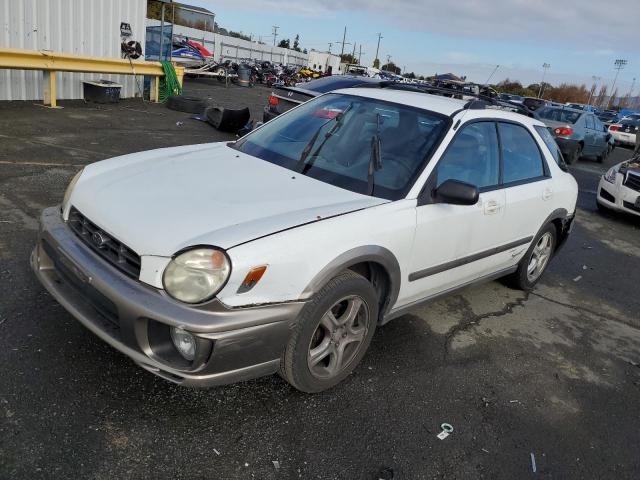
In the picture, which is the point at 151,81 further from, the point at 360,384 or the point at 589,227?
the point at 360,384

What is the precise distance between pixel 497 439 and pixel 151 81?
13.9 meters

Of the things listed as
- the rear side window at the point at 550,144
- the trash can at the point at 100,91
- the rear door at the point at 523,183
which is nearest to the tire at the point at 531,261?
the rear door at the point at 523,183

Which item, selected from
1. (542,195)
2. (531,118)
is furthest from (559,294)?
(531,118)

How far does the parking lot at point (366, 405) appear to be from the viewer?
245 cm

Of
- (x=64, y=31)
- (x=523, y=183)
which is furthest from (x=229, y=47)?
(x=523, y=183)

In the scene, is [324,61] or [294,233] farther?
[324,61]

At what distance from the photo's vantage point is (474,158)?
3795 millimetres

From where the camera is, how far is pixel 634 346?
14.3 feet

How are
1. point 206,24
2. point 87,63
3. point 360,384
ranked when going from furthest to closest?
1. point 206,24
2. point 87,63
3. point 360,384

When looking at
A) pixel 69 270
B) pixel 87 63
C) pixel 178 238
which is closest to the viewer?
pixel 178 238

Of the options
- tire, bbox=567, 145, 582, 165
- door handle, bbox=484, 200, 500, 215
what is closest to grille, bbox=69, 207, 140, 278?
door handle, bbox=484, 200, 500, 215

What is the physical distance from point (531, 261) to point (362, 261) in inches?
107

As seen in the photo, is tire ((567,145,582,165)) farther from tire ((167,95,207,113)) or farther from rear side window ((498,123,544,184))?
rear side window ((498,123,544,184))

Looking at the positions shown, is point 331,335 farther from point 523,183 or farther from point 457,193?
point 523,183
